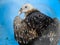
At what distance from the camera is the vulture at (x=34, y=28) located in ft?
7.59

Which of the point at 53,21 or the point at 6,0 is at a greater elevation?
the point at 6,0

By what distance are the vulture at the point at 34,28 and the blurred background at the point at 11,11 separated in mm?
26

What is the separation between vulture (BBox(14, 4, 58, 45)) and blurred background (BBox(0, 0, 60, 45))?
0.03 meters

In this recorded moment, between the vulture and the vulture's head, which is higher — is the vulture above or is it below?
below

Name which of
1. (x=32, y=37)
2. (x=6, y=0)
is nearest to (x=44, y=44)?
(x=32, y=37)

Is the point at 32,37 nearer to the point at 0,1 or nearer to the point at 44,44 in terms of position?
the point at 44,44

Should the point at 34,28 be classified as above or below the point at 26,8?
below

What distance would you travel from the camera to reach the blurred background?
2.33m

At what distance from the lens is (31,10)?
91.8 inches

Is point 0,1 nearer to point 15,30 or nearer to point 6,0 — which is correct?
point 6,0

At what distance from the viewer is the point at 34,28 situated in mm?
2312

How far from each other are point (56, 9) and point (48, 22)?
0.10 meters

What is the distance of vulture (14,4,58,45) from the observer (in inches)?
91.1

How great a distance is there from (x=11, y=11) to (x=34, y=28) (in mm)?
186
